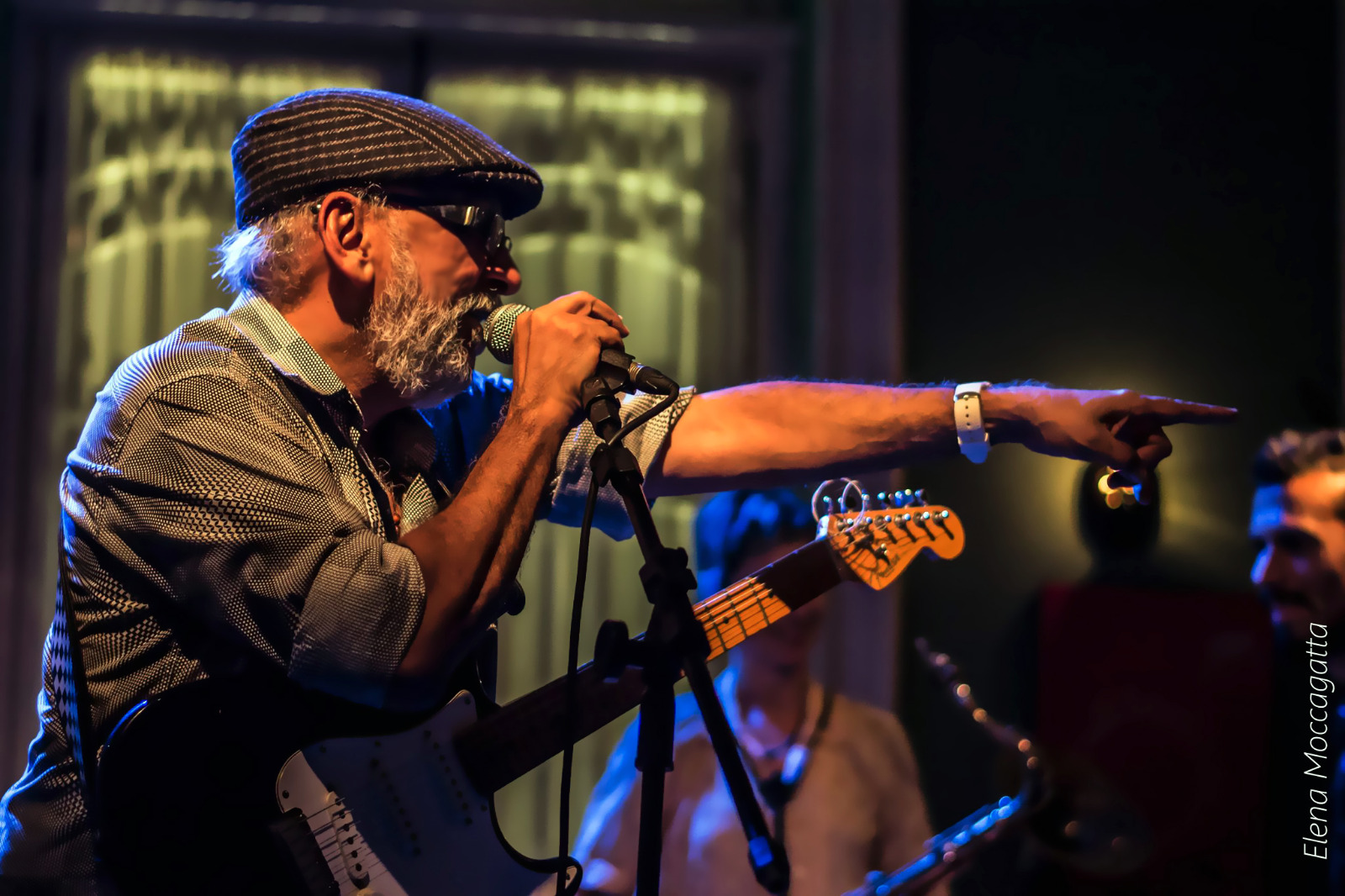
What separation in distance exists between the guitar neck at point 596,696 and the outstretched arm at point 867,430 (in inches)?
6.3

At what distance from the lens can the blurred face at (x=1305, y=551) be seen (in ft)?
5.95

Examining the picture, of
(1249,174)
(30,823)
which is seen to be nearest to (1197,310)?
(1249,174)

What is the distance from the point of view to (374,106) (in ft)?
5.08

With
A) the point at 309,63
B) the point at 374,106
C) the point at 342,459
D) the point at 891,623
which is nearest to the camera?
the point at 342,459

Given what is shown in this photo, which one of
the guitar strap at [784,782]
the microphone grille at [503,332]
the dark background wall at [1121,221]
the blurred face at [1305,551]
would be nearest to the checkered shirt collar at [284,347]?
the microphone grille at [503,332]

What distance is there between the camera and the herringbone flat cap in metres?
1.52

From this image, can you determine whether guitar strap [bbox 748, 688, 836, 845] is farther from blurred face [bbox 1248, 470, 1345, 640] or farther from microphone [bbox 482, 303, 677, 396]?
microphone [bbox 482, 303, 677, 396]

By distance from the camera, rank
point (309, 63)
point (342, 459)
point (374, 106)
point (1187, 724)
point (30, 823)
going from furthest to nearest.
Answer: point (309, 63) → point (1187, 724) → point (374, 106) → point (342, 459) → point (30, 823)

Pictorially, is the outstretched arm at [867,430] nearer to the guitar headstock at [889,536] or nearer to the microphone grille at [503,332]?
the guitar headstock at [889,536]

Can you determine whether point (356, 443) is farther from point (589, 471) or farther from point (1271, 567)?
point (1271, 567)

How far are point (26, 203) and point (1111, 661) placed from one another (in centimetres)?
366

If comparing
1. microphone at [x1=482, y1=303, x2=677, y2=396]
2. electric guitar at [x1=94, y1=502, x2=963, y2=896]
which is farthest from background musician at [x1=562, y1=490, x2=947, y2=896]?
microphone at [x1=482, y1=303, x2=677, y2=396]

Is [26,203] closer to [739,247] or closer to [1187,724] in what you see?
[739,247]

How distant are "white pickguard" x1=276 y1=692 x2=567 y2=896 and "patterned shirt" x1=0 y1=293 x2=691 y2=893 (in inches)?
5.7
